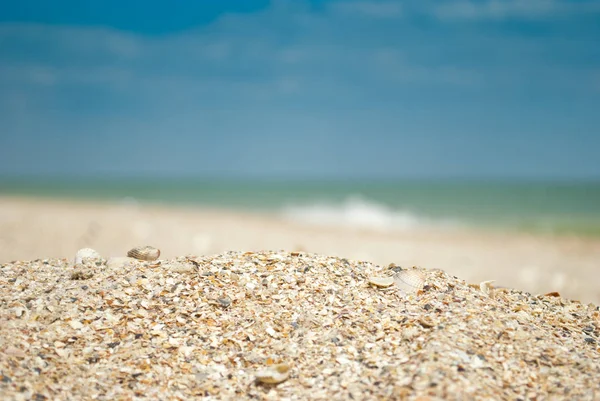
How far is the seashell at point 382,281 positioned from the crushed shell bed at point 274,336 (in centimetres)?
5

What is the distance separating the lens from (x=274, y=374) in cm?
306

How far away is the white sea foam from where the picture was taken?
62.4 feet

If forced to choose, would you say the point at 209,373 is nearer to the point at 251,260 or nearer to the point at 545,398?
the point at 251,260

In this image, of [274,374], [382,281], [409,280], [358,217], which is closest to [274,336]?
[274,374]

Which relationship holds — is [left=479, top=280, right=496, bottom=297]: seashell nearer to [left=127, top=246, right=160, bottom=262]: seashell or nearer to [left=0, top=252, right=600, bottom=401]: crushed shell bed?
[left=0, top=252, right=600, bottom=401]: crushed shell bed

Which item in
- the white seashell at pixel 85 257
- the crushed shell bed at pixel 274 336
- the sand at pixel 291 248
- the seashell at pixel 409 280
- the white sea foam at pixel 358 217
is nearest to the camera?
the crushed shell bed at pixel 274 336

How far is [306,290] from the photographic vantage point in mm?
3916

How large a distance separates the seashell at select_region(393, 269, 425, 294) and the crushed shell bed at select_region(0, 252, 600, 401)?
0.07 meters

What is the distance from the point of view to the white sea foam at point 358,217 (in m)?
19.0

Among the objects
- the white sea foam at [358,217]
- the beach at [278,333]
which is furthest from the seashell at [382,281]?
the white sea foam at [358,217]

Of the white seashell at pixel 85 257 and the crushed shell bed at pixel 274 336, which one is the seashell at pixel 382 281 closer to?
the crushed shell bed at pixel 274 336

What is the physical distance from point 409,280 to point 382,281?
20 centimetres

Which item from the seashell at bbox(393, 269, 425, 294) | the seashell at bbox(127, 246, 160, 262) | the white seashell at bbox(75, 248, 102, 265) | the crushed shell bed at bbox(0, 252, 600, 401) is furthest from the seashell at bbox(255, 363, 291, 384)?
the white seashell at bbox(75, 248, 102, 265)

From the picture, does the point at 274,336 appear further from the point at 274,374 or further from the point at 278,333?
the point at 274,374
